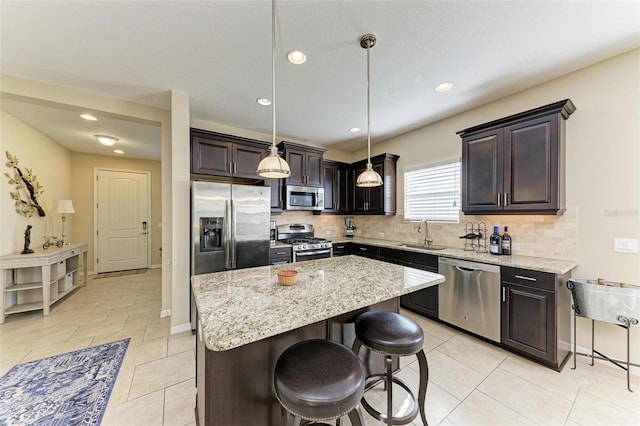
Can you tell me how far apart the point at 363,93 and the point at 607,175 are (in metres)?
2.50

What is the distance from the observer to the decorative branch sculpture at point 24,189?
332 centimetres

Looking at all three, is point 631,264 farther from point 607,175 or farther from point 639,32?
point 639,32

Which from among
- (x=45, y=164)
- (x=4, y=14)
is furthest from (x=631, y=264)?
(x=45, y=164)

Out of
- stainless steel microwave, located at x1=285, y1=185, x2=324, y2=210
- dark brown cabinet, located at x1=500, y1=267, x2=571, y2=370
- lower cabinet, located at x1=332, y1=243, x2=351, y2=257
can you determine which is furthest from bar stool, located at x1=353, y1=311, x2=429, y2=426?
stainless steel microwave, located at x1=285, y1=185, x2=324, y2=210

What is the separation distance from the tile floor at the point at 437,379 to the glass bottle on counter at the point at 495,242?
105cm

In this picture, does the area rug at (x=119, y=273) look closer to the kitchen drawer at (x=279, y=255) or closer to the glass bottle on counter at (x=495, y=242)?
the kitchen drawer at (x=279, y=255)

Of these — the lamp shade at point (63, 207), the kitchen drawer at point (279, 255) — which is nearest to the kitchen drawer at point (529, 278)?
the kitchen drawer at point (279, 255)

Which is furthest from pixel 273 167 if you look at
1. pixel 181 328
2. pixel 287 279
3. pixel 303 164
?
pixel 303 164

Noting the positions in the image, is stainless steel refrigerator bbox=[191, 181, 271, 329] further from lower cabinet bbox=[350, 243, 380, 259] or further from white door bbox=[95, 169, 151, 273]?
white door bbox=[95, 169, 151, 273]

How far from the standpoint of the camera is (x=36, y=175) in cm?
385

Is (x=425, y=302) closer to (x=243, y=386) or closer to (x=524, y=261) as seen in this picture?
(x=524, y=261)

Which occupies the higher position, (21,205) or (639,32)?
(639,32)

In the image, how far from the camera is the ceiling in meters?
1.67

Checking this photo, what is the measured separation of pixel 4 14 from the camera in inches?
66.4
